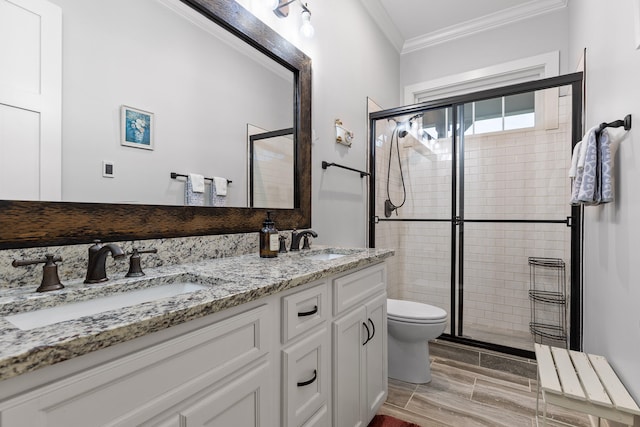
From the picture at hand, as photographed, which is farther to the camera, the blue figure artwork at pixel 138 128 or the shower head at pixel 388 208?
the shower head at pixel 388 208

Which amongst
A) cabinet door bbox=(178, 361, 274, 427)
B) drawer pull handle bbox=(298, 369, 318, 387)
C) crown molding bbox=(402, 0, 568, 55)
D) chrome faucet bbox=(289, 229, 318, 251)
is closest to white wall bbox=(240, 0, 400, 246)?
chrome faucet bbox=(289, 229, 318, 251)

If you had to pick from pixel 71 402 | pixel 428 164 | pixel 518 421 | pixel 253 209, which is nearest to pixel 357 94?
pixel 428 164

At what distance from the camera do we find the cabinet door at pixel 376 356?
1569mm

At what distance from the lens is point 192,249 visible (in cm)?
131

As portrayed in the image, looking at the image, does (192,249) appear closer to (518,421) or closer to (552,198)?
(518,421)

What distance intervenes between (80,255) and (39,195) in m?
0.20

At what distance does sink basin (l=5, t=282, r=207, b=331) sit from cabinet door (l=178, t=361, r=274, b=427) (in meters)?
0.35

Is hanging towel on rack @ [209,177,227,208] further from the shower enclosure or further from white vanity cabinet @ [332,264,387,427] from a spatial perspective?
the shower enclosure

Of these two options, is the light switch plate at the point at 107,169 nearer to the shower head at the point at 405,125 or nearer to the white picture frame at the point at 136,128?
the white picture frame at the point at 136,128

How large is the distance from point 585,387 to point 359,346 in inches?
33.3

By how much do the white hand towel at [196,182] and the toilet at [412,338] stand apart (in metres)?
1.37

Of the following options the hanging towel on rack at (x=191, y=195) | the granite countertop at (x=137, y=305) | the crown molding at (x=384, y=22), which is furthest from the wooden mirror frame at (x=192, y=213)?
the crown molding at (x=384, y=22)

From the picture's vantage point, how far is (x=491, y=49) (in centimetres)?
303

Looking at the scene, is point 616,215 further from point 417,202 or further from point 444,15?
point 444,15
